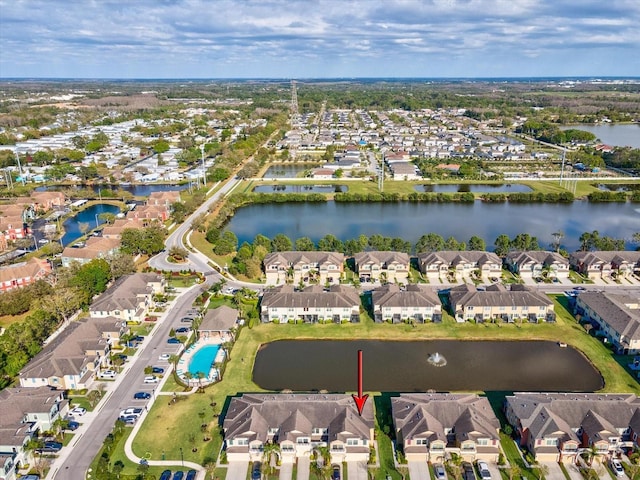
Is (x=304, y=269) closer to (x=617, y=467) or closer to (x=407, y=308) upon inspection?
(x=407, y=308)

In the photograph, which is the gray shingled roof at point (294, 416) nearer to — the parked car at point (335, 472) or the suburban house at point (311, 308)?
the parked car at point (335, 472)

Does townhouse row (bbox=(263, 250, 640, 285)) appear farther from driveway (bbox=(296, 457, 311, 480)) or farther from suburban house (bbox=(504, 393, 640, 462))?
driveway (bbox=(296, 457, 311, 480))

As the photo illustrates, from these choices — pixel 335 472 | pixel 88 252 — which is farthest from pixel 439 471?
pixel 88 252

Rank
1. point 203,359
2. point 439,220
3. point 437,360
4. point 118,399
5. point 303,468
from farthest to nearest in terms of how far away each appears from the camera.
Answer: point 439,220 → point 437,360 → point 203,359 → point 118,399 → point 303,468

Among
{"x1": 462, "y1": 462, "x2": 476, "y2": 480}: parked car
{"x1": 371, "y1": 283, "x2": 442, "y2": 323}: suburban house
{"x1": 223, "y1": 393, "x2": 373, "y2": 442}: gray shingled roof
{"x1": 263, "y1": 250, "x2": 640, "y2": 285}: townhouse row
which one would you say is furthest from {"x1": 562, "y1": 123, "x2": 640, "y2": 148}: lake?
{"x1": 223, "y1": 393, "x2": 373, "y2": 442}: gray shingled roof

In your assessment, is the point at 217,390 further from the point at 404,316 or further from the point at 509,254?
the point at 509,254
